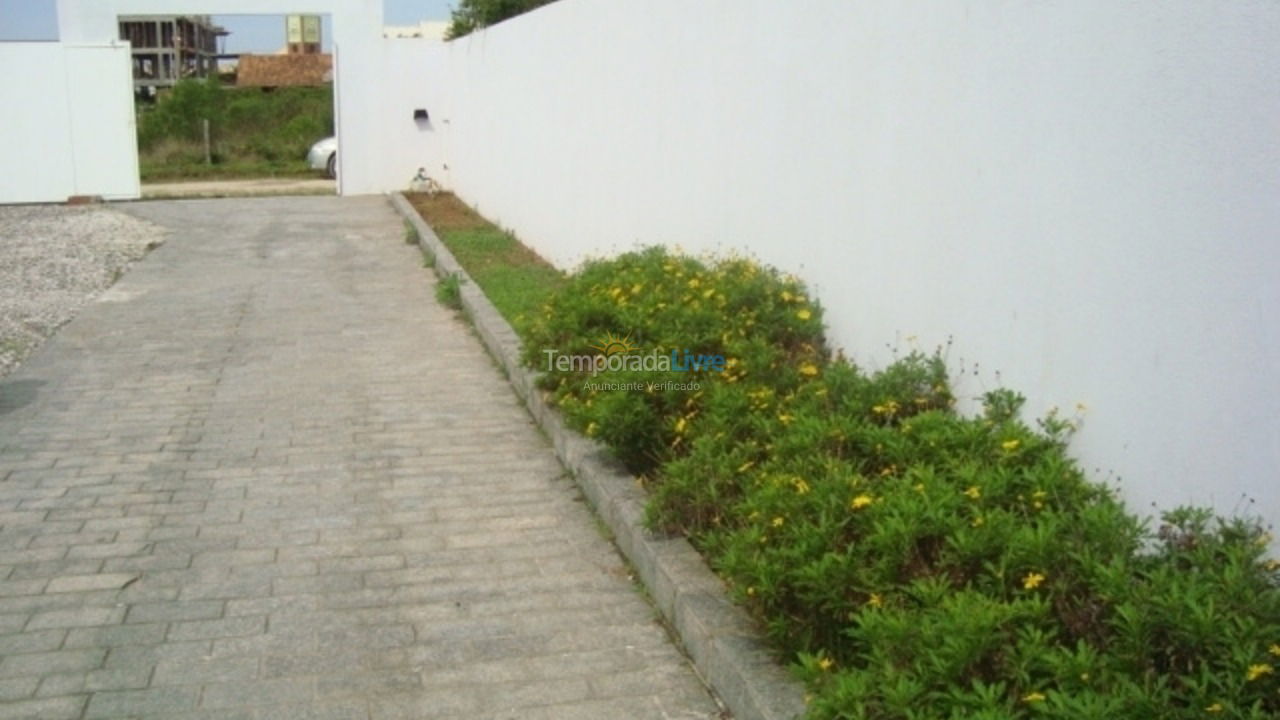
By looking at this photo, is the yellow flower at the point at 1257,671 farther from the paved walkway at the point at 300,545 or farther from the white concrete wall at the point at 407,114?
the white concrete wall at the point at 407,114

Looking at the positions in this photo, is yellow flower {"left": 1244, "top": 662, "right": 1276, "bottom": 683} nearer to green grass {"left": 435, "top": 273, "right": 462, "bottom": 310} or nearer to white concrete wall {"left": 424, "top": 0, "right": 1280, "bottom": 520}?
white concrete wall {"left": 424, "top": 0, "right": 1280, "bottom": 520}

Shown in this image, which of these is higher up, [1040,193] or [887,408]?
[1040,193]

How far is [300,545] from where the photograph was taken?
5.07 metres

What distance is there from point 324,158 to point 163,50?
1762 centimetres

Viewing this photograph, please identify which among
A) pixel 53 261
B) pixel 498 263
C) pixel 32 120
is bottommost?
pixel 53 261

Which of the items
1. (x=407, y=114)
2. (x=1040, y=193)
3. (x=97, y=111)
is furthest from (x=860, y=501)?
(x=97, y=111)

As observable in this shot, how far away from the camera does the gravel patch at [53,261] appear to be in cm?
968

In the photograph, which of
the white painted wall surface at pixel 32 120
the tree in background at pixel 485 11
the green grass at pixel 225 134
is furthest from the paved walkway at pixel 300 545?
the green grass at pixel 225 134

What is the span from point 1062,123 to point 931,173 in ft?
2.83

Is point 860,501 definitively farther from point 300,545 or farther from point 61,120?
point 61,120

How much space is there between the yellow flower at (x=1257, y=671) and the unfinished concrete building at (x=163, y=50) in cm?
4018

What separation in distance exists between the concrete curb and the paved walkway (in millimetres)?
102

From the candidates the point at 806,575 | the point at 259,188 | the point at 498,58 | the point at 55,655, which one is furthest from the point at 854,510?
the point at 259,188

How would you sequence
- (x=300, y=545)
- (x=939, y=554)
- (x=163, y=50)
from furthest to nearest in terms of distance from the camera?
1. (x=163, y=50)
2. (x=300, y=545)
3. (x=939, y=554)
